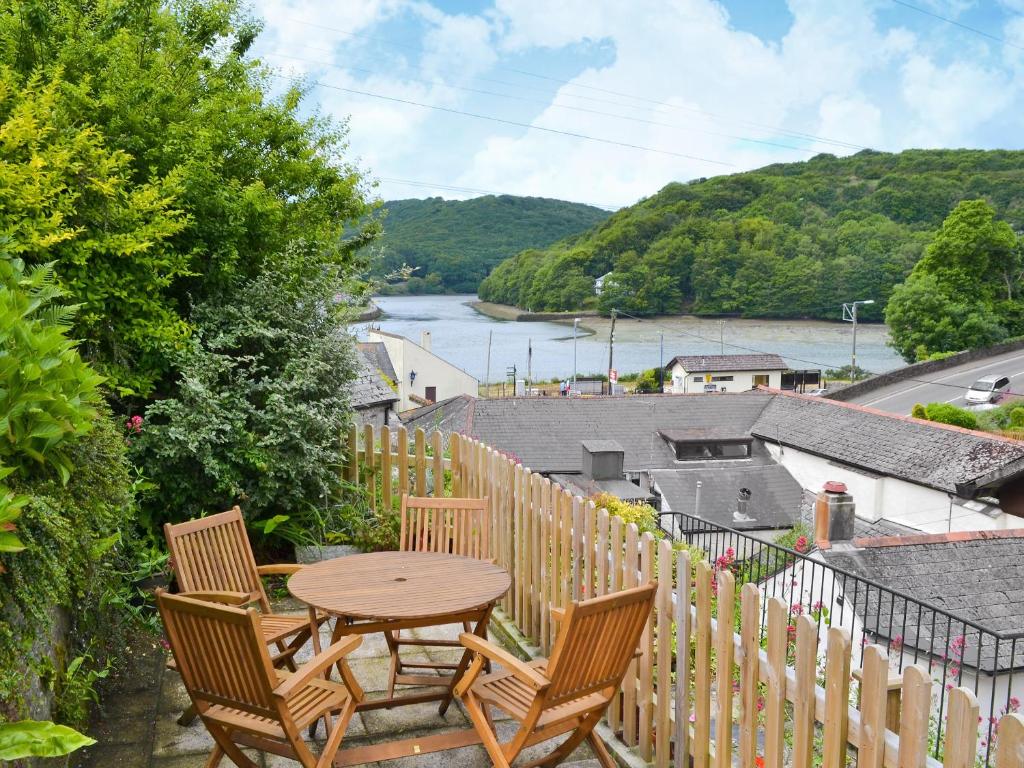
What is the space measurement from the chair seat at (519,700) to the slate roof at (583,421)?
87.2 ft

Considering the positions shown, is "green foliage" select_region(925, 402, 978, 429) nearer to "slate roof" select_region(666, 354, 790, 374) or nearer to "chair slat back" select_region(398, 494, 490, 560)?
"slate roof" select_region(666, 354, 790, 374)

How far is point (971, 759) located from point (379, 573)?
2.80 metres

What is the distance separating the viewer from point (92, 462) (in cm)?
358

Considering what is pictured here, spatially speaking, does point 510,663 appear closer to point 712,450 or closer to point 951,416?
point 712,450

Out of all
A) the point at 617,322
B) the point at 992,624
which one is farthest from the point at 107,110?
the point at 617,322

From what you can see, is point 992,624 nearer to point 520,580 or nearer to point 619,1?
point 520,580

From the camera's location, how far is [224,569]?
4.34 m

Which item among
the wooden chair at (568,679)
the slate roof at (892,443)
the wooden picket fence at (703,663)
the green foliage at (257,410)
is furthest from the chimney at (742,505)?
the wooden chair at (568,679)

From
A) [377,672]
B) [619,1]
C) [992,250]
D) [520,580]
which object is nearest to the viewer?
[377,672]

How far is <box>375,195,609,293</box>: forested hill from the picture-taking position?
188ft

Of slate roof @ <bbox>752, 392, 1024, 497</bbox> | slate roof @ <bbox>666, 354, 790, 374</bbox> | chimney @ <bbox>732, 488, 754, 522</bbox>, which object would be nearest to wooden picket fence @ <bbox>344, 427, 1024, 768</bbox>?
chimney @ <bbox>732, 488, 754, 522</bbox>

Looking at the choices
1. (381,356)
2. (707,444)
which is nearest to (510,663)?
(707,444)

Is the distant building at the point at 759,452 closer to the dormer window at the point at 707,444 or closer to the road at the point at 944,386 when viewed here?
the dormer window at the point at 707,444

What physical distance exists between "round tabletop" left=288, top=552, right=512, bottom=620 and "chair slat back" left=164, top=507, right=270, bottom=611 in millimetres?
339
